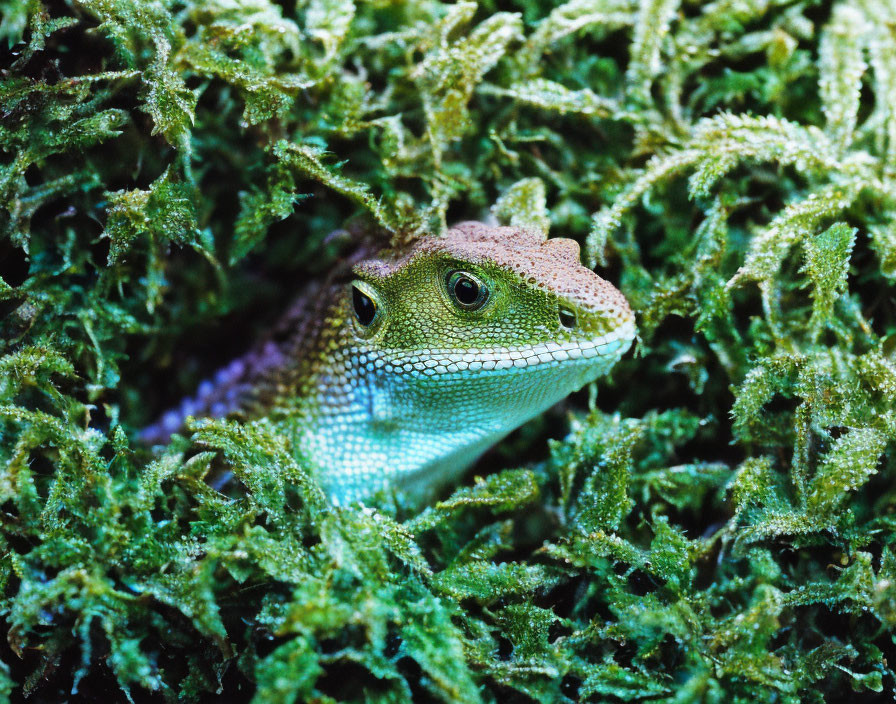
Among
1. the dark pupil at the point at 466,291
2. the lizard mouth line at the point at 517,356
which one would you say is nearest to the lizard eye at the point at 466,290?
the dark pupil at the point at 466,291

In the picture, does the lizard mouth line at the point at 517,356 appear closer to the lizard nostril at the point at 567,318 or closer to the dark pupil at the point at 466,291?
the lizard nostril at the point at 567,318

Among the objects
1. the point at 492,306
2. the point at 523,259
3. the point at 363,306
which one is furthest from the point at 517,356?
the point at 363,306

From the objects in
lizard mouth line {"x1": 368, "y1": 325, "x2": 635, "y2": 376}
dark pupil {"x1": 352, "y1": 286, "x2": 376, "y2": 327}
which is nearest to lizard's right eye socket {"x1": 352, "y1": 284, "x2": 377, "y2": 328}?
dark pupil {"x1": 352, "y1": 286, "x2": 376, "y2": 327}

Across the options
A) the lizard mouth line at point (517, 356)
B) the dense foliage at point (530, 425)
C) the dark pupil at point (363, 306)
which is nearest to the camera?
the dense foliage at point (530, 425)

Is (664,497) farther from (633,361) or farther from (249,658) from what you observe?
(249,658)

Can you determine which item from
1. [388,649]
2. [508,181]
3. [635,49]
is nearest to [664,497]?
[388,649]

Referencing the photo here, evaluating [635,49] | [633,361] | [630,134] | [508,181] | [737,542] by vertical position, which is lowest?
[737,542]

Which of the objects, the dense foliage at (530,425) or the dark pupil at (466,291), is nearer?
the dense foliage at (530,425)
